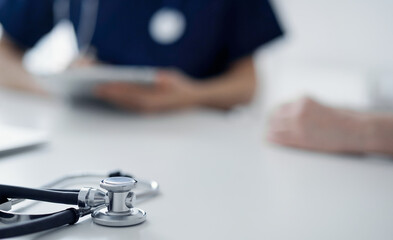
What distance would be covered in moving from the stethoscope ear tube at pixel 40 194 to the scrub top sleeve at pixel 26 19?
1201 mm

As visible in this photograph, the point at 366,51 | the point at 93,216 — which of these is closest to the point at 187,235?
the point at 93,216

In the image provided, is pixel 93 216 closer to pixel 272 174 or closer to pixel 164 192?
pixel 164 192

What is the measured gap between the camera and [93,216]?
1.22 ft

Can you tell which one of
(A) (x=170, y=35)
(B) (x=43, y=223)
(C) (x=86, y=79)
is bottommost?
(B) (x=43, y=223)

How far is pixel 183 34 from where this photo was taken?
55.2 inches

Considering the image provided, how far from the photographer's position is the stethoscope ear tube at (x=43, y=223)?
300mm

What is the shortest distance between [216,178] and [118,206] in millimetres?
198

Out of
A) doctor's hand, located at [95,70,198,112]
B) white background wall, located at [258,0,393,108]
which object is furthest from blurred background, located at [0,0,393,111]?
doctor's hand, located at [95,70,198,112]

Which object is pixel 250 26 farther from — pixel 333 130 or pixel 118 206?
pixel 118 206

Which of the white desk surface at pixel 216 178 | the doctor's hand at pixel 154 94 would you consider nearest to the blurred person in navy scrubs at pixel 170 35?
the doctor's hand at pixel 154 94

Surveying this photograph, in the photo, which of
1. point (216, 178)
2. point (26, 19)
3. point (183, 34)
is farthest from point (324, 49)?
point (216, 178)

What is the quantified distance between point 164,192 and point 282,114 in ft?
1.29

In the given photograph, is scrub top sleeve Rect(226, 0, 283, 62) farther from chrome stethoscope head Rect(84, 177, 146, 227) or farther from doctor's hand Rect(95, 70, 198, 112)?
chrome stethoscope head Rect(84, 177, 146, 227)

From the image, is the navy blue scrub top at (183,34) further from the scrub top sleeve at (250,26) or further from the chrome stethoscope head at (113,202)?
the chrome stethoscope head at (113,202)
